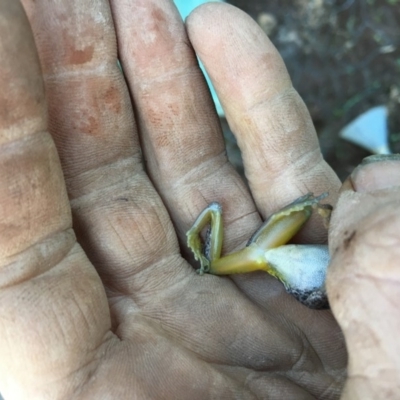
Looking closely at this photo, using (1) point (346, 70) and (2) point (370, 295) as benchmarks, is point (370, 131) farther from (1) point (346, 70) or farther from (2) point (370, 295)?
(2) point (370, 295)

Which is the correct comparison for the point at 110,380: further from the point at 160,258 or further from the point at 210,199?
the point at 210,199

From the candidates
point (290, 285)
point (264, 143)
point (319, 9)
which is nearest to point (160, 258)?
point (290, 285)

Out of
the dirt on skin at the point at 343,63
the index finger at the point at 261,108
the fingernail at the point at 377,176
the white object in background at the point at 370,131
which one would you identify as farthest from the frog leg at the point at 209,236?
the white object in background at the point at 370,131

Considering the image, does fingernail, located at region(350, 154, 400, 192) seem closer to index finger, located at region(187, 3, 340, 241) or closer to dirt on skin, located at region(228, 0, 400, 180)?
index finger, located at region(187, 3, 340, 241)

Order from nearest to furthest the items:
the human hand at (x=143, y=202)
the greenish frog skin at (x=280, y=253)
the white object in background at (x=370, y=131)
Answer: the human hand at (x=143, y=202) < the greenish frog skin at (x=280, y=253) < the white object in background at (x=370, y=131)

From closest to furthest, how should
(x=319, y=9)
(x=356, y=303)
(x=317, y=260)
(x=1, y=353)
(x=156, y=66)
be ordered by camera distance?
(x=356, y=303) < (x=1, y=353) < (x=317, y=260) < (x=156, y=66) < (x=319, y=9)

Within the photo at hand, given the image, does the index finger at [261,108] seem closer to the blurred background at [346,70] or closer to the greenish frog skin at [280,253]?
the greenish frog skin at [280,253]

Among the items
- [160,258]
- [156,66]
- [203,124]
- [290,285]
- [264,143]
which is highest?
[156,66]
